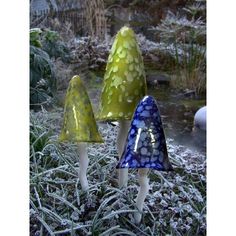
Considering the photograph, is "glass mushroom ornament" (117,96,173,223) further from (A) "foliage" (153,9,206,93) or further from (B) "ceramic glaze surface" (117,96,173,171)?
(A) "foliage" (153,9,206,93)

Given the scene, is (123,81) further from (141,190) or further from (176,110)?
(141,190)

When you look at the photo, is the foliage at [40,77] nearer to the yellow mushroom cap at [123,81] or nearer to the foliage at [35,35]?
the foliage at [35,35]

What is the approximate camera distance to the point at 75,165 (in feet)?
5.08

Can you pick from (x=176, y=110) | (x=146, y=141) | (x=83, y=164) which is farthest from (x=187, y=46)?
(x=83, y=164)

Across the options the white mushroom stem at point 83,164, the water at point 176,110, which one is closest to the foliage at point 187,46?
the water at point 176,110

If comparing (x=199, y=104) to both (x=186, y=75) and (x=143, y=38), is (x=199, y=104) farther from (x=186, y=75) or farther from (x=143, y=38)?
(x=143, y=38)

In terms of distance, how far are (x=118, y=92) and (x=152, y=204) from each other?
0.28m

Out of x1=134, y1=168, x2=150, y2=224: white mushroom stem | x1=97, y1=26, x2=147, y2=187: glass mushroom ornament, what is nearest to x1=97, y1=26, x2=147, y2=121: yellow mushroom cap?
x1=97, y1=26, x2=147, y2=187: glass mushroom ornament

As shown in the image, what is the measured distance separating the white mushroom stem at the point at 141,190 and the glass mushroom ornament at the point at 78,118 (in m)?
0.12

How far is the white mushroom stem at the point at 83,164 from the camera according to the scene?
1.48m

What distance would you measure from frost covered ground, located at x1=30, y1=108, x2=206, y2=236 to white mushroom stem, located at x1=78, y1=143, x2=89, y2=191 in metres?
0.02

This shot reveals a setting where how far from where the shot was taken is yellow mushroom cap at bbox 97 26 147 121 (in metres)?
1.43

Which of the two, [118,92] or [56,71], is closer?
[118,92]

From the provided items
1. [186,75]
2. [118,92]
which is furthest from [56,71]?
[186,75]
